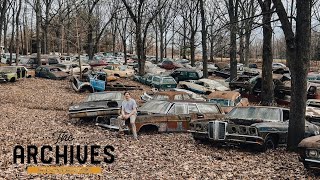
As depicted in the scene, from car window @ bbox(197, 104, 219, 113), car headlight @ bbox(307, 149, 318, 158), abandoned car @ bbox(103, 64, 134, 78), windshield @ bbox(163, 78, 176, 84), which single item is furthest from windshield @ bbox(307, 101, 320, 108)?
abandoned car @ bbox(103, 64, 134, 78)

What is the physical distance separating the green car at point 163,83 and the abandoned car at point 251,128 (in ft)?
52.7

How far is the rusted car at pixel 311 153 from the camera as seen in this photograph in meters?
8.31

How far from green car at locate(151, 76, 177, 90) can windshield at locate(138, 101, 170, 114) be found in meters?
14.4

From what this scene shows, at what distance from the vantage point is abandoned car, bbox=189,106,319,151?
10586 mm

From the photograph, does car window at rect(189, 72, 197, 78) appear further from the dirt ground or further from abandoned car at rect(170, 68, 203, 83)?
the dirt ground

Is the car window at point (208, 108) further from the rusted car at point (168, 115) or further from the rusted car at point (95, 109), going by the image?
the rusted car at point (95, 109)

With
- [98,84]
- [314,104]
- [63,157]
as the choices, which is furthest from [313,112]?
[98,84]

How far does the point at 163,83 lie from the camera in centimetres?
2900

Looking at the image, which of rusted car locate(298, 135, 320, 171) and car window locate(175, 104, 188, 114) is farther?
car window locate(175, 104, 188, 114)

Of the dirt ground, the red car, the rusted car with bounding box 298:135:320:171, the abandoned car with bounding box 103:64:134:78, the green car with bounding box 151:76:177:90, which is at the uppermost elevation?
the red car

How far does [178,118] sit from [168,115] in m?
0.41

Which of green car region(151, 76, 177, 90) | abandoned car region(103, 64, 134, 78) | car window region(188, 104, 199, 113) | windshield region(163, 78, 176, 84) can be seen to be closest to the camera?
car window region(188, 104, 199, 113)

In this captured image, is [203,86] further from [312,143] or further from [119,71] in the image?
[312,143]

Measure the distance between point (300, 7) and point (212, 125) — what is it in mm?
4080
